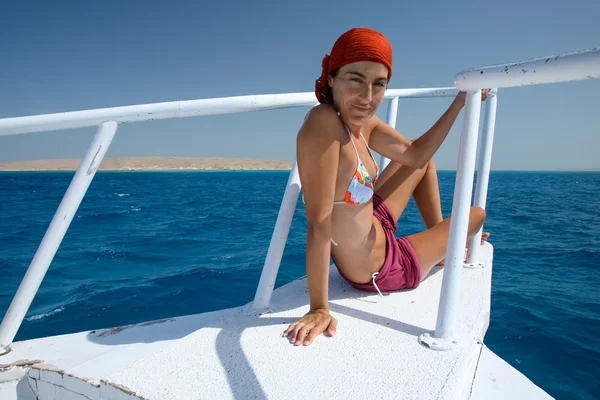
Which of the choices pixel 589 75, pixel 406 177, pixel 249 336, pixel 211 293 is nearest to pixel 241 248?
pixel 211 293

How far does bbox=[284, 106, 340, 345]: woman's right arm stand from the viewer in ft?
4.80

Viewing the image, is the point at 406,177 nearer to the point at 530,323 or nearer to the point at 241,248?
the point at 530,323

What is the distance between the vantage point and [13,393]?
125 cm

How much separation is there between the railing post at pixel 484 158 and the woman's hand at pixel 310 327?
1.14m

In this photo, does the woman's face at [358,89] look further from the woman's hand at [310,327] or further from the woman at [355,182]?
the woman's hand at [310,327]

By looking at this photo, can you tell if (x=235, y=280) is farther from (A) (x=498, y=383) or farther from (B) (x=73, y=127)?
(A) (x=498, y=383)

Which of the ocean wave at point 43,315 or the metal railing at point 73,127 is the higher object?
the metal railing at point 73,127

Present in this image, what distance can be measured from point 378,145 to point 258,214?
34.8 feet

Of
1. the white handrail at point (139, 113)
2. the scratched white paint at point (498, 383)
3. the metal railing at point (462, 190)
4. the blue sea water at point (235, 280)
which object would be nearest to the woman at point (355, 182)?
the white handrail at point (139, 113)

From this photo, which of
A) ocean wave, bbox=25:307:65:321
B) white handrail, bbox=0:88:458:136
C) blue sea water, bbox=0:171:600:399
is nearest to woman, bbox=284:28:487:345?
white handrail, bbox=0:88:458:136

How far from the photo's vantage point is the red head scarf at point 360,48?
56.7 inches

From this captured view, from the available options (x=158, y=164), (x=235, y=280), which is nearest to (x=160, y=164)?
(x=158, y=164)

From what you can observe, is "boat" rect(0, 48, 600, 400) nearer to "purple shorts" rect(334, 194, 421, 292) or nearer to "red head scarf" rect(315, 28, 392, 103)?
"purple shorts" rect(334, 194, 421, 292)

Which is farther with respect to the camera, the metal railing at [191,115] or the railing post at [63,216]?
the railing post at [63,216]
